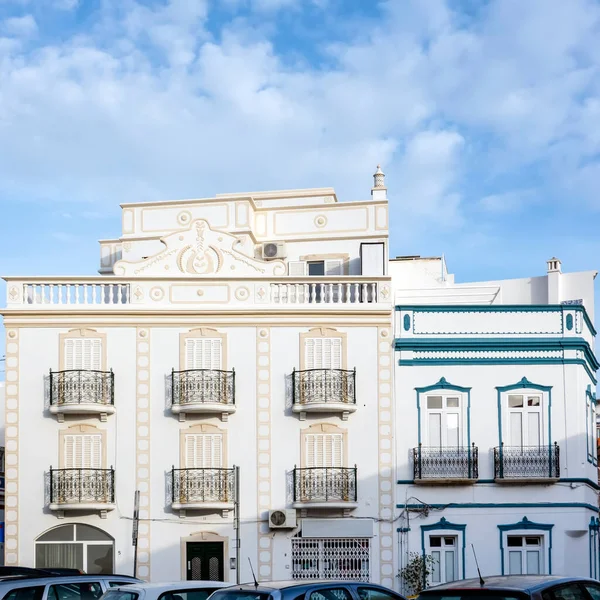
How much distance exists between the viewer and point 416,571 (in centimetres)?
3275

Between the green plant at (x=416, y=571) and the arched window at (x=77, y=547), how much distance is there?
8331 mm

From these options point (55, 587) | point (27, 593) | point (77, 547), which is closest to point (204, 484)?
point (77, 547)

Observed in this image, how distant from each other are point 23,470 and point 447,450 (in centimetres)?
1215

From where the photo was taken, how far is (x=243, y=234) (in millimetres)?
38750

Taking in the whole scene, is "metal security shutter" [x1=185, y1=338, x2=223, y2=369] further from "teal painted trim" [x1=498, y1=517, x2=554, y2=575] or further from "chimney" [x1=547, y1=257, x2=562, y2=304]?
"chimney" [x1=547, y1=257, x2=562, y2=304]

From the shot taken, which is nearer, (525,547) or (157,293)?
(525,547)

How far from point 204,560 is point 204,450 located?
10.2ft

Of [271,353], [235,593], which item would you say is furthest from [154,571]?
[235,593]

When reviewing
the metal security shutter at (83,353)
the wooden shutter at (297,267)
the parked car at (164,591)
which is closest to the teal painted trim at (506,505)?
the wooden shutter at (297,267)

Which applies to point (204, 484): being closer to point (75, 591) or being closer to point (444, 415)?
point (444, 415)

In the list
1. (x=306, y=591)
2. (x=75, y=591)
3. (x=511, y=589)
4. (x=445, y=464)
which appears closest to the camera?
(x=511, y=589)

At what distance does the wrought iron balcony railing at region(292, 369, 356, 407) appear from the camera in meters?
33.4

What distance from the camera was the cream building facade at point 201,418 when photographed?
33.2m

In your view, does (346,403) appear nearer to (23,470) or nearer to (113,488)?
(113,488)
